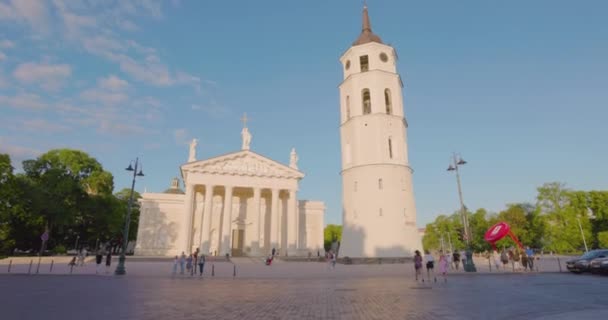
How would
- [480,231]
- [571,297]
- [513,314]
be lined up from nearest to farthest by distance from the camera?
[513,314] < [571,297] < [480,231]

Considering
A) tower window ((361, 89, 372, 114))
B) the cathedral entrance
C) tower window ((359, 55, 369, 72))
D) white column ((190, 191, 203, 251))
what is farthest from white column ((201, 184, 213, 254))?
tower window ((359, 55, 369, 72))

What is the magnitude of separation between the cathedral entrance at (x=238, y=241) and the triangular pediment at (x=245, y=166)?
28.5ft

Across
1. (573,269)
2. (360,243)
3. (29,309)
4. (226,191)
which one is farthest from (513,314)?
(226,191)

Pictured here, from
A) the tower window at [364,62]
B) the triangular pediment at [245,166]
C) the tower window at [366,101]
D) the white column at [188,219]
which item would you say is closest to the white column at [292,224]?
the triangular pediment at [245,166]

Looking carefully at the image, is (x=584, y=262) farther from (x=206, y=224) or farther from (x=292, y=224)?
(x=206, y=224)

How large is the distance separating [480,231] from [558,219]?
76.2 ft

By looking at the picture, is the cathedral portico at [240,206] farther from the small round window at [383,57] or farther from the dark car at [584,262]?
the dark car at [584,262]

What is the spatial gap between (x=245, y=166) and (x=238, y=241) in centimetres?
1072

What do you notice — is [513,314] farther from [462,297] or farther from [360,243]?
[360,243]

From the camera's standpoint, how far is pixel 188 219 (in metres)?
42.4

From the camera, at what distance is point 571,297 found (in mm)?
10609

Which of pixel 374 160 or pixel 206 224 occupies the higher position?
pixel 374 160

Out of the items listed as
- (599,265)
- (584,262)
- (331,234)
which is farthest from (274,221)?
(331,234)

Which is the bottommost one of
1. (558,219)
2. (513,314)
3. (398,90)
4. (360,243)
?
(513,314)
